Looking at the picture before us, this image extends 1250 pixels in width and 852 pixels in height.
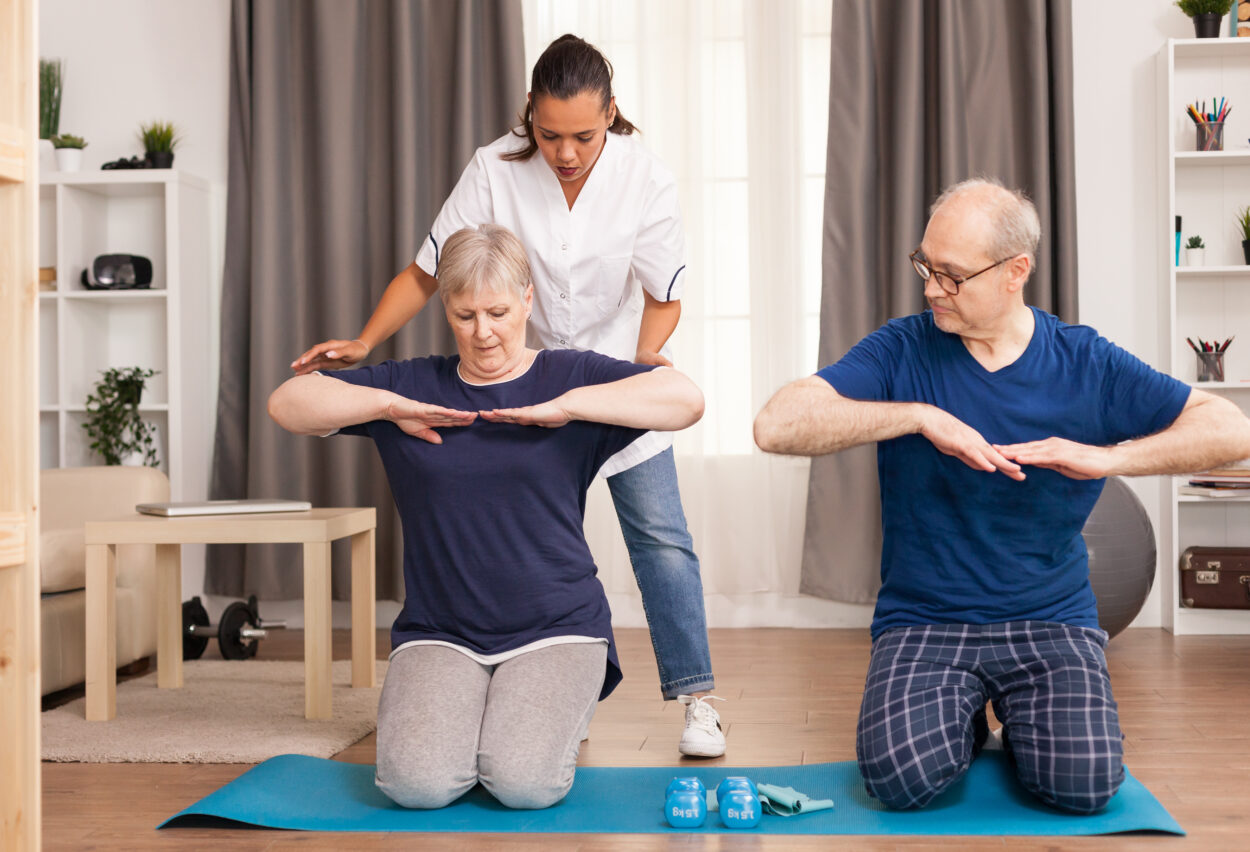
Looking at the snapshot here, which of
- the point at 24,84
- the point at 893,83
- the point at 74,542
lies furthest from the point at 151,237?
the point at 24,84

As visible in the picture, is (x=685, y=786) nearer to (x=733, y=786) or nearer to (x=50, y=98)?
(x=733, y=786)

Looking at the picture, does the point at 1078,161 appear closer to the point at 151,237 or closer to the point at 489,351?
the point at 489,351

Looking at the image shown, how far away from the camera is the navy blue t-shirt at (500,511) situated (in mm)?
2025

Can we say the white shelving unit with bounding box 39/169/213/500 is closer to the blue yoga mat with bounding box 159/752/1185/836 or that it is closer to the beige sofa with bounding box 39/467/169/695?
the beige sofa with bounding box 39/467/169/695

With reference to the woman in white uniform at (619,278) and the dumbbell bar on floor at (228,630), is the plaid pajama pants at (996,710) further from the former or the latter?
the dumbbell bar on floor at (228,630)

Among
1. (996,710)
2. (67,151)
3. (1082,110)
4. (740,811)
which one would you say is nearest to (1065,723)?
(996,710)

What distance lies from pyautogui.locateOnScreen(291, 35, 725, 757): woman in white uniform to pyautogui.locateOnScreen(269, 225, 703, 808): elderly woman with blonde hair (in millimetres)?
285

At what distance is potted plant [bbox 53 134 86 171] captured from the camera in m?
4.05

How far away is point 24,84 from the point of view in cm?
131

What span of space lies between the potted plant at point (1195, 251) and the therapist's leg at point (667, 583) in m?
2.29

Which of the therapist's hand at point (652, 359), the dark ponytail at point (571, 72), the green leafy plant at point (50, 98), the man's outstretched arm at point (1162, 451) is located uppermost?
the green leafy plant at point (50, 98)

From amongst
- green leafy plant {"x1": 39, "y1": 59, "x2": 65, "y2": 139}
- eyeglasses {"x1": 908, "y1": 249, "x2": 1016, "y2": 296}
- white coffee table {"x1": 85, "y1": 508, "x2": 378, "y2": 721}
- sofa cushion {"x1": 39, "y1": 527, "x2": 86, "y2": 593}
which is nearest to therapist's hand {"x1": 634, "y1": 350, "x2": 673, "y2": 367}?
eyeglasses {"x1": 908, "y1": 249, "x2": 1016, "y2": 296}

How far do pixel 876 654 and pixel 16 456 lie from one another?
1414mm

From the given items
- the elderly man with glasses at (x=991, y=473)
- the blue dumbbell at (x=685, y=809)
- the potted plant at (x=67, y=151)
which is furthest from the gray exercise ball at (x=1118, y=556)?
the potted plant at (x=67, y=151)
